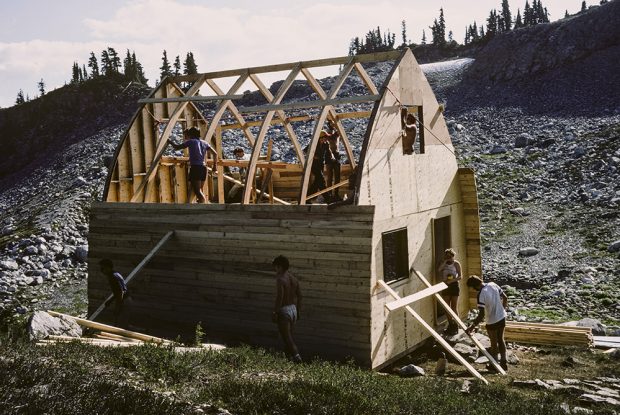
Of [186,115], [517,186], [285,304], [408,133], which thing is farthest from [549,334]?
[517,186]

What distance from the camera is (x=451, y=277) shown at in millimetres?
14969

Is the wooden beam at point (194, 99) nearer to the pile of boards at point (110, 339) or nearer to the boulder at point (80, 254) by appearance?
the pile of boards at point (110, 339)

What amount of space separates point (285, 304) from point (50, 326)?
4.58 metres

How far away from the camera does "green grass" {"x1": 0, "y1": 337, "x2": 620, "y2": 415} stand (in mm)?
7293

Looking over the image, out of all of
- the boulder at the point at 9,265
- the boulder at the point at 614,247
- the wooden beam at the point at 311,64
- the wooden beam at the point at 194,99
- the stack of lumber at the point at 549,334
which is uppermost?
the wooden beam at the point at 311,64

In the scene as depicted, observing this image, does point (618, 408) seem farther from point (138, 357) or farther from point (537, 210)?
point (537, 210)

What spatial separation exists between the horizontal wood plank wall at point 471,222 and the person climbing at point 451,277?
6.57 feet

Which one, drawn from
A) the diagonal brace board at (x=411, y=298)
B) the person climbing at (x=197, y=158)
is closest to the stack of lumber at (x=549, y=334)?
the diagonal brace board at (x=411, y=298)

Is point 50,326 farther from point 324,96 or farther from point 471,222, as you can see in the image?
point 471,222

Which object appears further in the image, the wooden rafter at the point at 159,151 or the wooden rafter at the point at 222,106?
the wooden rafter at the point at 159,151

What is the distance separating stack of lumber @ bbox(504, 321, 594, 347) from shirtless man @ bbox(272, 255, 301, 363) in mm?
7305

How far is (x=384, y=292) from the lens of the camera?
12961mm

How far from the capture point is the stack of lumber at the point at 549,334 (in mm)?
15172

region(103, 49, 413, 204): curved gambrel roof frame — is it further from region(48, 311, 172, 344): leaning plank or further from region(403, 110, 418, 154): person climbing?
region(48, 311, 172, 344): leaning plank
